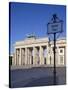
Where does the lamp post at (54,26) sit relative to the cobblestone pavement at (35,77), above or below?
above

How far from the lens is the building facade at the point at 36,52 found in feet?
8.55

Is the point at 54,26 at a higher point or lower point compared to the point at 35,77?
higher

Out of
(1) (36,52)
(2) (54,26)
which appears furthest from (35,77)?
(2) (54,26)

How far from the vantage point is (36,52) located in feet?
8.70

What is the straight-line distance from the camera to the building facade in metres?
2.61

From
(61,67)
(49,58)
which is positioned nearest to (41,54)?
(49,58)

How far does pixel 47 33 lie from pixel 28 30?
211 mm

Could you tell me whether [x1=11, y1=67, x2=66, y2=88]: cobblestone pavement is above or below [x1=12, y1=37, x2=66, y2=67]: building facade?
below

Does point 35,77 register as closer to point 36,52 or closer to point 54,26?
point 36,52

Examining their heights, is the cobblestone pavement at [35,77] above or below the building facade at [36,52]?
below

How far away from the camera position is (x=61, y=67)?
2727 millimetres

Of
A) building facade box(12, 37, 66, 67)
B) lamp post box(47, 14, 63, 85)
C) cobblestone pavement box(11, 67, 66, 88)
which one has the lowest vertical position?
cobblestone pavement box(11, 67, 66, 88)

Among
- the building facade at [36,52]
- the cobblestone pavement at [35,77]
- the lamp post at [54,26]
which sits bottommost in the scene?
the cobblestone pavement at [35,77]

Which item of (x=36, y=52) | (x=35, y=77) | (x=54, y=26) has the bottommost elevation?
(x=35, y=77)
